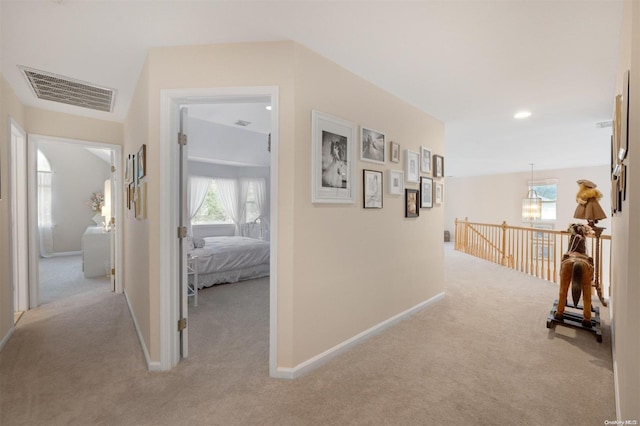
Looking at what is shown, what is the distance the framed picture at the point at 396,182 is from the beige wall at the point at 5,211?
3440 mm

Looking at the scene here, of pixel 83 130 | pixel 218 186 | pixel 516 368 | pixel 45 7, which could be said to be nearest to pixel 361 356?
pixel 516 368

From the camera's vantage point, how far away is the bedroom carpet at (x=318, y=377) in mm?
1817

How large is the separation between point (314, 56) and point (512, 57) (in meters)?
1.52

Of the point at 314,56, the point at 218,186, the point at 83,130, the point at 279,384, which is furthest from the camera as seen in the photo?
the point at 218,186

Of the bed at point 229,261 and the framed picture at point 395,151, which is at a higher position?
the framed picture at point 395,151

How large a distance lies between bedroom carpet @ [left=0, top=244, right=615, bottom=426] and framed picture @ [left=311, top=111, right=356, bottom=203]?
1.34 metres

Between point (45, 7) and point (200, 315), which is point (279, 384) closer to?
point (200, 315)

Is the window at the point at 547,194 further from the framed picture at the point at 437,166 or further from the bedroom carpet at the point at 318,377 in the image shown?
the bedroom carpet at the point at 318,377

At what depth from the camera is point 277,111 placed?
2146 millimetres

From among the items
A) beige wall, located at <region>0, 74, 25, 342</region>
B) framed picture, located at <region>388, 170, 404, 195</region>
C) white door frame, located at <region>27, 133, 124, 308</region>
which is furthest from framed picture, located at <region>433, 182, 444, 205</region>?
beige wall, located at <region>0, 74, 25, 342</region>

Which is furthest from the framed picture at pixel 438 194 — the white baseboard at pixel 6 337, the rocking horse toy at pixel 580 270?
the white baseboard at pixel 6 337

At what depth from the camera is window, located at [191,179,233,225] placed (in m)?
7.71

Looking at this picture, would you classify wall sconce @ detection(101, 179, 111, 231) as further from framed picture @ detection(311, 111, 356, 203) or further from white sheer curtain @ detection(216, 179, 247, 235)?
framed picture @ detection(311, 111, 356, 203)

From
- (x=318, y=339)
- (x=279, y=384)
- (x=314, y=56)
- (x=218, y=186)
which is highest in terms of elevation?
(x=314, y=56)
